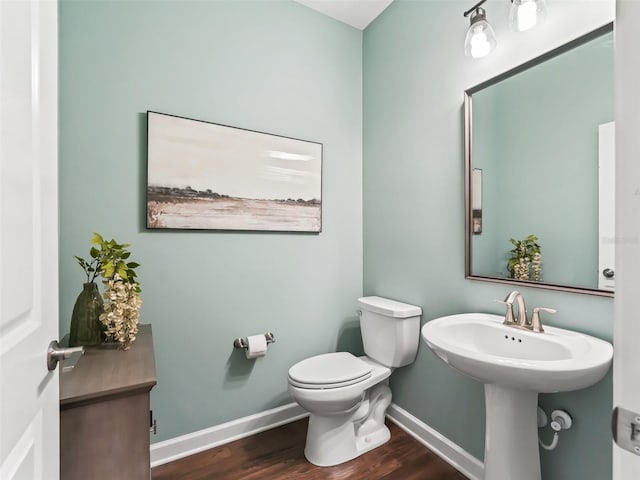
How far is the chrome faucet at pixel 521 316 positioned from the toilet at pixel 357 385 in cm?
56

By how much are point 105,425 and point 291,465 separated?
3.60ft

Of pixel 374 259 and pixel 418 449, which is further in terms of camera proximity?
pixel 374 259

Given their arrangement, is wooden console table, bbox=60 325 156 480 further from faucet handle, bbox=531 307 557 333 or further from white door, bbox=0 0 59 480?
faucet handle, bbox=531 307 557 333

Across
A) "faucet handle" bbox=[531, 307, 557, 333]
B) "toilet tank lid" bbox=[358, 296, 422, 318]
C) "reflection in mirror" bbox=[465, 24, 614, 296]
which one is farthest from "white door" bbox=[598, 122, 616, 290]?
"toilet tank lid" bbox=[358, 296, 422, 318]

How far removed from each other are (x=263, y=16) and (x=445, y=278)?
188cm

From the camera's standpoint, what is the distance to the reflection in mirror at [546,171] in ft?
3.80

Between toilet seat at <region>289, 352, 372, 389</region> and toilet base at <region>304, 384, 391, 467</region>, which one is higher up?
toilet seat at <region>289, 352, 372, 389</region>

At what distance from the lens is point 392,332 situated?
182cm

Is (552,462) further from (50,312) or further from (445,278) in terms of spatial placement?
(50,312)

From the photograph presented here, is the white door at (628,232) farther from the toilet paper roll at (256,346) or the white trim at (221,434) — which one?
the white trim at (221,434)

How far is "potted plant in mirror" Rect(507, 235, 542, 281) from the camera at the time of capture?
134 cm

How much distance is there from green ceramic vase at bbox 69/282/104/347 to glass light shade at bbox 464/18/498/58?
1.89 meters

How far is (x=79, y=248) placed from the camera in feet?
4.82

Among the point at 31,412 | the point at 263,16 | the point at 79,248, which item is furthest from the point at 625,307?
the point at 263,16
